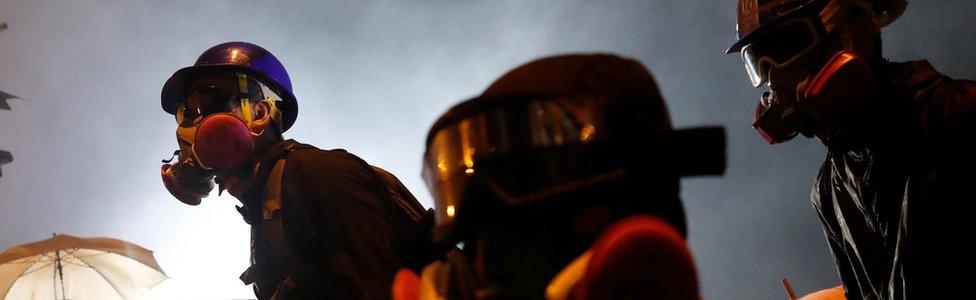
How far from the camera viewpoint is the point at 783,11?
2.99 meters

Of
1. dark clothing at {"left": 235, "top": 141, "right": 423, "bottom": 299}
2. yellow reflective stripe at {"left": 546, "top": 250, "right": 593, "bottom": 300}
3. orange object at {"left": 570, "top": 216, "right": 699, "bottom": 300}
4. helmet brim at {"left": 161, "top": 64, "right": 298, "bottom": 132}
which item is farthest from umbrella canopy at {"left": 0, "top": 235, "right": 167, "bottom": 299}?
orange object at {"left": 570, "top": 216, "right": 699, "bottom": 300}

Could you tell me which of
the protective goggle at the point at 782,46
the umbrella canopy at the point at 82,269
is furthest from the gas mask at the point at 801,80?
the umbrella canopy at the point at 82,269

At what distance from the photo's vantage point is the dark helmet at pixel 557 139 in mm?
1273

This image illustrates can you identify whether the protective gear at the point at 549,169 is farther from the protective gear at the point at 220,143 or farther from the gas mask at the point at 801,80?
the protective gear at the point at 220,143

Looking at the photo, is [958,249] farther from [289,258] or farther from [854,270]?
[289,258]

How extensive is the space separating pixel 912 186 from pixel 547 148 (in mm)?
1782

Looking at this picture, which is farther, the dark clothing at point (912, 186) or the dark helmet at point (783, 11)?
the dark helmet at point (783, 11)

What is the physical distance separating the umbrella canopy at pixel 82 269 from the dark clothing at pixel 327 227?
615 centimetres

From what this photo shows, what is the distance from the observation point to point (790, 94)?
9.63 ft

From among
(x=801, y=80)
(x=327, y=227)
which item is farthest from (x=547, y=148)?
(x=801, y=80)

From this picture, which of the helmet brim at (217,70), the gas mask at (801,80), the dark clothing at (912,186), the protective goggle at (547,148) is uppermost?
the helmet brim at (217,70)

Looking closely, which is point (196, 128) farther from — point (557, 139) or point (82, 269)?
point (82, 269)

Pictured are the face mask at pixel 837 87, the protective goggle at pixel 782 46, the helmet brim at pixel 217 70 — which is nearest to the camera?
the face mask at pixel 837 87

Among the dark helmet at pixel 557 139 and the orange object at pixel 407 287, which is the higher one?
the dark helmet at pixel 557 139
